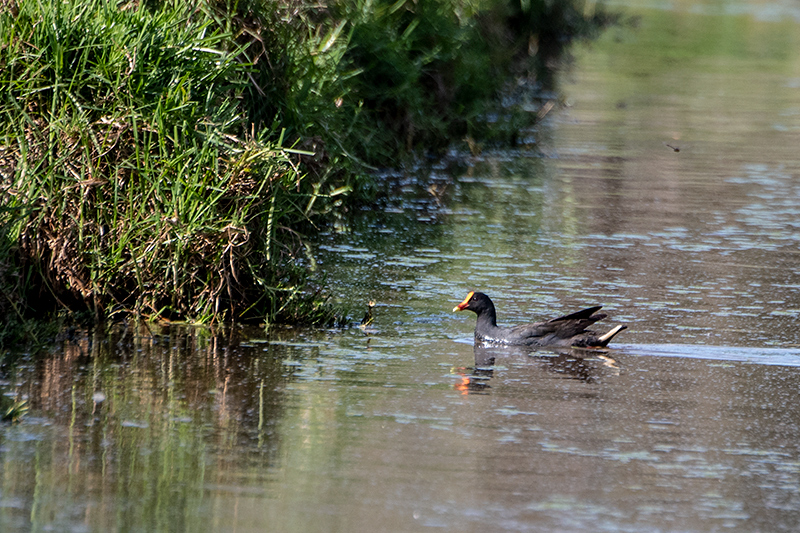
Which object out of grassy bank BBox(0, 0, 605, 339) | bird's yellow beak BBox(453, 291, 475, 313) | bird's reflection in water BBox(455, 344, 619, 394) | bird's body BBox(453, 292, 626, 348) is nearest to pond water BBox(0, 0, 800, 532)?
bird's reflection in water BBox(455, 344, 619, 394)

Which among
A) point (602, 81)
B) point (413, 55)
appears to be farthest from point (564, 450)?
point (602, 81)

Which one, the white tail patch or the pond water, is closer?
the pond water

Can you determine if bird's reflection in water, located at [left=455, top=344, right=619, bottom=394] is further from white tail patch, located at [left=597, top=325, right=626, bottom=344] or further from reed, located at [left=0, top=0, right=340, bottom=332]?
reed, located at [left=0, top=0, right=340, bottom=332]

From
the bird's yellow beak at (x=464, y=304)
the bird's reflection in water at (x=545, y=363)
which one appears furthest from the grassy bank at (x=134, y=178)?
the bird's reflection in water at (x=545, y=363)

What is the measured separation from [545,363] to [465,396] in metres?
1.40

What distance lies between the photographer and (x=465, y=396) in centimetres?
873

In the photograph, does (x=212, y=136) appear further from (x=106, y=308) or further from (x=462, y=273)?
(x=462, y=273)

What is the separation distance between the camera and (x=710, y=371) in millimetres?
9570

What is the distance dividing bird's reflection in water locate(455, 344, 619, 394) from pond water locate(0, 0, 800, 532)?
3 cm

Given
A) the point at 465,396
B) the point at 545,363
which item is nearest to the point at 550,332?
the point at 545,363

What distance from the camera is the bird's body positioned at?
33.4 feet

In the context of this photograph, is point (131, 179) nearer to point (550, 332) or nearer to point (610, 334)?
point (550, 332)

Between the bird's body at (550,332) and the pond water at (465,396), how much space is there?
5.5 inches

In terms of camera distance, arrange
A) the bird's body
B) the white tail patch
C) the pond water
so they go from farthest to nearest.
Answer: the bird's body, the white tail patch, the pond water
